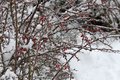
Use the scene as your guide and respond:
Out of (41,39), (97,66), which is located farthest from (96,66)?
(41,39)

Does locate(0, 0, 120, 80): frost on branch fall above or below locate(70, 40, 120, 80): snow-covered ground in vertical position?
above

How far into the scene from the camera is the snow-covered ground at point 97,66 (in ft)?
14.4

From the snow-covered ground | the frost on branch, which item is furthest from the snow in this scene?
the frost on branch

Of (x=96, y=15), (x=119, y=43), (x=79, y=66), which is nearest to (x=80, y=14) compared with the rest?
(x=79, y=66)

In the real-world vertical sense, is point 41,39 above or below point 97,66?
above

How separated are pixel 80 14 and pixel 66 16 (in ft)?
1.21

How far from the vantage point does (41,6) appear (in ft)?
12.6

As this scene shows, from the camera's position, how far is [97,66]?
4.60 metres

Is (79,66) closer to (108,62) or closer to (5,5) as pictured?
(108,62)

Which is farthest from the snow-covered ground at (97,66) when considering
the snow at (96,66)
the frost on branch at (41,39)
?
the frost on branch at (41,39)

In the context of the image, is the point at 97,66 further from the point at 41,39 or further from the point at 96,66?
the point at 41,39

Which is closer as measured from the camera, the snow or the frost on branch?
the frost on branch

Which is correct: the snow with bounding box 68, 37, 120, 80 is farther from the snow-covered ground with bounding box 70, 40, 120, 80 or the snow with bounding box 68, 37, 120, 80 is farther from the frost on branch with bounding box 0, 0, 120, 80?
the frost on branch with bounding box 0, 0, 120, 80

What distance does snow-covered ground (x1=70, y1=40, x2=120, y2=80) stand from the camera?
4.39 metres
